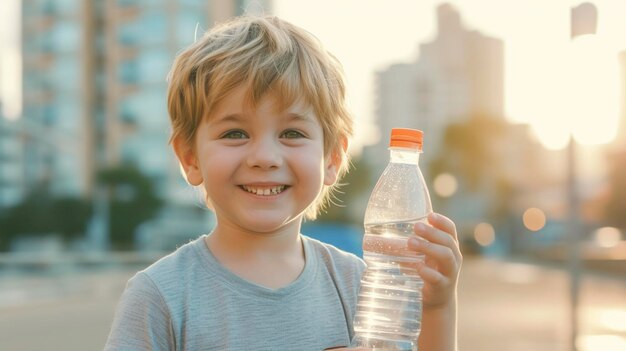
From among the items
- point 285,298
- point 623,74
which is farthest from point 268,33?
point 623,74

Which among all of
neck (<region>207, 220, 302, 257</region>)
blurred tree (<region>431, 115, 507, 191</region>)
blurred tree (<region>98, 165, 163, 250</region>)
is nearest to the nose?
neck (<region>207, 220, 302, 257</region>)

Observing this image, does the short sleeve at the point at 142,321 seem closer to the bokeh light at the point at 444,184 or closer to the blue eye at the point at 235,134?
the blue eye at the point at 235,134

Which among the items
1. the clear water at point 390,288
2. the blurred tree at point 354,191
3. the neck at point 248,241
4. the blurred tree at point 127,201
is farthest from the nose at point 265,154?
the blurred tree at point 354,191

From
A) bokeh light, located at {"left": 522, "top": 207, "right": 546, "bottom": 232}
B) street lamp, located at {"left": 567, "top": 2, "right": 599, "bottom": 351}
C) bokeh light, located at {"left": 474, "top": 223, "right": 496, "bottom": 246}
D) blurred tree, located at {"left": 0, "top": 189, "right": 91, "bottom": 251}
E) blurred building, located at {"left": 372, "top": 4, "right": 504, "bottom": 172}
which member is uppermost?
blurred building, located at {"left": 372, "top": 4, "right": 504, "bottom": 172}

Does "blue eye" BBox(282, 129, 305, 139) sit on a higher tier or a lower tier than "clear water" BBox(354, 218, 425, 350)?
higher

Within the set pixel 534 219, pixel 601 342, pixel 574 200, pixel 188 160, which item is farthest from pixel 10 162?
pixel 188 160

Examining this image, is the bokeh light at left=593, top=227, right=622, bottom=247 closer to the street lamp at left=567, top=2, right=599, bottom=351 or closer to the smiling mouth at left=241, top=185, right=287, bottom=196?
the street lamp at left=567, top=2, right=599, bottom=351

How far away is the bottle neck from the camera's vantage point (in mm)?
1879

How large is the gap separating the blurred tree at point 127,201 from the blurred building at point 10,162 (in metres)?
5.08

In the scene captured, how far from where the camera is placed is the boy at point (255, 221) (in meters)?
1.87

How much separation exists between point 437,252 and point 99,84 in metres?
56.0

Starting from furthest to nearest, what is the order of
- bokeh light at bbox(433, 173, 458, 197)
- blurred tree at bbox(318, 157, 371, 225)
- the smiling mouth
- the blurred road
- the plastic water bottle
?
bokeh light at bbox(433, 173, 458, 197), blurred tree at bbox(318, 157, 371, 225), the blurred road, the plastic water bottle, the smiling mouth

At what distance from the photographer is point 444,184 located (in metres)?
60.1

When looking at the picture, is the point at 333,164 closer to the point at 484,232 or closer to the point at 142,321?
the point at 142,321
